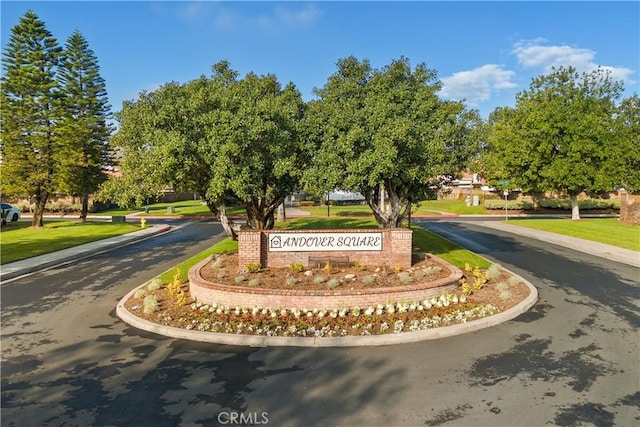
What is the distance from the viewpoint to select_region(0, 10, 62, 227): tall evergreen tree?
96.0 feet

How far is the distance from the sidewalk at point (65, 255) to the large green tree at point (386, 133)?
471 inches

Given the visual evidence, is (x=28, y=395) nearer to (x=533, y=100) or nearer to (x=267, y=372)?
(x=267, y=372)

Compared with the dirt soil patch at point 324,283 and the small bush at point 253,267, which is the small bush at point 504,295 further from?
the small bush at point 253,267

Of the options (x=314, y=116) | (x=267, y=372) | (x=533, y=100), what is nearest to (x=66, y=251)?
(x=314, y=116)

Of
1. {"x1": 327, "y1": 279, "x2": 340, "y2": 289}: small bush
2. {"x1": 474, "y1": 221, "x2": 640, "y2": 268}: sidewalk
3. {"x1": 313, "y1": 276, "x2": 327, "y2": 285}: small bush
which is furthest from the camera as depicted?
{"x1": 474, "y1": 221, "x2": 640, "y2": 268}: sidewalk

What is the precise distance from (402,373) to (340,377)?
1058 mm

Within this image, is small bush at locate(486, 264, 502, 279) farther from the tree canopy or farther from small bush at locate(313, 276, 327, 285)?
the tree canopy

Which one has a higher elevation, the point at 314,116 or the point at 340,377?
the point at 314,116

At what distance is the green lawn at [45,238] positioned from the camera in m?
19.3

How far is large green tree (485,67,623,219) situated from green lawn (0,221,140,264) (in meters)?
30.4

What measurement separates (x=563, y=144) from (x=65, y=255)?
33.7 meters

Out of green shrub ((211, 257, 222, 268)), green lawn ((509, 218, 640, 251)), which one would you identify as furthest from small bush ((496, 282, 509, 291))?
green lawn ((509, 218, 640, 251))

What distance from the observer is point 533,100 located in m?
35.0

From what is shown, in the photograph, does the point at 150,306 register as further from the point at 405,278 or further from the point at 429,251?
the point at 429,251
